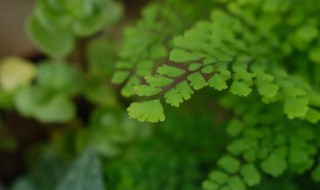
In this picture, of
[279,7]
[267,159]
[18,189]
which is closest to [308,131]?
[267,159]

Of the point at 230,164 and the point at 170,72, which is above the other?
the point at 170,72

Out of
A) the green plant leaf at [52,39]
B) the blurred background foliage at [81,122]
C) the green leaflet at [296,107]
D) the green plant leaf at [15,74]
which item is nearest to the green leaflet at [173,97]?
the green leaflet at [296,107]

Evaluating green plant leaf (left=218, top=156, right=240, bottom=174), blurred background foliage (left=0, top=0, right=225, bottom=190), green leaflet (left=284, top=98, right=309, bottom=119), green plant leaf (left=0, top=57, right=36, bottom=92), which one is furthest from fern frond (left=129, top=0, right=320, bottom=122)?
green plant leaf (left=0, top=57, right=36, bottom=92)

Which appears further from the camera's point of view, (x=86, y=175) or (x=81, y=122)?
(x=81, y=122)

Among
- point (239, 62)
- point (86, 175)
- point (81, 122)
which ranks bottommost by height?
point (81, 122)

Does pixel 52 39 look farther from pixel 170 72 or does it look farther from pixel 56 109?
pixel 170 72

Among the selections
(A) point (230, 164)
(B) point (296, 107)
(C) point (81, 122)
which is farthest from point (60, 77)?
(B) point (296, 107)

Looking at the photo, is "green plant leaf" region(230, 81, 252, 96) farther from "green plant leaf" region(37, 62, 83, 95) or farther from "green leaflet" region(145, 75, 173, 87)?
"green plant leaf" region(37, 62, 83, 95)

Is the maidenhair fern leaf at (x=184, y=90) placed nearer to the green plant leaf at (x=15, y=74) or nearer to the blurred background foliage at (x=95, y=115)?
the blurred background foliage at (x=95, y=115)
